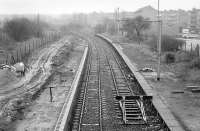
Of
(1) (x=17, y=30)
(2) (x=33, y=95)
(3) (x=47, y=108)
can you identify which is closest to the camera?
(3) (x=47, y=108)

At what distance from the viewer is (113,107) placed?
50.5 ft

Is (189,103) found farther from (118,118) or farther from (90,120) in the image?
(90,120)

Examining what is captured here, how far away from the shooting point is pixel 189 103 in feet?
51.9

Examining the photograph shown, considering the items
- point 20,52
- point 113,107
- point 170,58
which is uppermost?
point 20,52

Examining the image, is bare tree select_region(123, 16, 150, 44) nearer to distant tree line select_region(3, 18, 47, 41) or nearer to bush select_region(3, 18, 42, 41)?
distant tree line select_region(3, 18, 47, 41)

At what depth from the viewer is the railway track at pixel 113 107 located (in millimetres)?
12914

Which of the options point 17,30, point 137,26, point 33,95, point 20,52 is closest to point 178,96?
point 33,95

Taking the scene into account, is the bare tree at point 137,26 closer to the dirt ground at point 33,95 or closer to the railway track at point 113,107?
the dirt ground at point 33,95

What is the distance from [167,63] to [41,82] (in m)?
13.7

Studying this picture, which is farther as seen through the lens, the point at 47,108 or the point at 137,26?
the point at 137,26

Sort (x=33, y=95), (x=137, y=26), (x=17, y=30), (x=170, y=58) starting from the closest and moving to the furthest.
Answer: (x=33, y=95) → (x=170, y=58) → (x=17, y=30) → (x=137, y=26)

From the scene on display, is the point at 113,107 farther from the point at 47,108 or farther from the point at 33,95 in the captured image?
the point at 33,95

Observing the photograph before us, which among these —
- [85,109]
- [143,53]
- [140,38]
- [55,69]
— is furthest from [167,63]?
[140,38]

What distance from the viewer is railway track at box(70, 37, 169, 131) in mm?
12914
